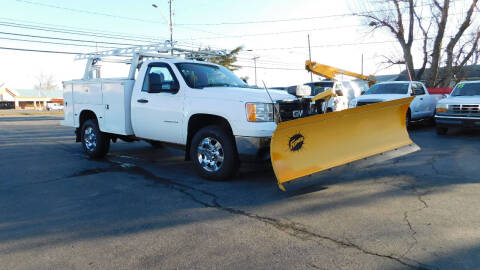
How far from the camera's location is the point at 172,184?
5.52 metres

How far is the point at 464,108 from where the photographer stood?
9859 millimetres

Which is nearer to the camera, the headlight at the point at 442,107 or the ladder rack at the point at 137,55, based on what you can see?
the ladder rack at the point at 137,55

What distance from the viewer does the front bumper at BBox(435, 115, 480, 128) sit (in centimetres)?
955

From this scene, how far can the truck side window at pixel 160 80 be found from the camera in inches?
233

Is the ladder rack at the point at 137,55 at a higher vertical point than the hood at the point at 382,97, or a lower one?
higher

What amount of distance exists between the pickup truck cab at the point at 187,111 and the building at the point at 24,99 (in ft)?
274

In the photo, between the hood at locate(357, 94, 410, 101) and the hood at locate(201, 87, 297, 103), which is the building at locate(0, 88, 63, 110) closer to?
the hood at locate(357, 94, 410, 101)

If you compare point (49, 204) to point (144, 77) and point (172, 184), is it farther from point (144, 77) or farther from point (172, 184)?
point (144, 77)

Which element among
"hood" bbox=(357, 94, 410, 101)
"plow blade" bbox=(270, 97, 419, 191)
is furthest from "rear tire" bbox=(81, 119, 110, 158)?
"hood" bbox=(357, 94, 410, 101)

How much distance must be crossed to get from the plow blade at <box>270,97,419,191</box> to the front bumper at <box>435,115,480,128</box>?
508 centimetres

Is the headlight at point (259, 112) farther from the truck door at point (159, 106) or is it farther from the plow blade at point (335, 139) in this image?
the truck door at point (159, 106)

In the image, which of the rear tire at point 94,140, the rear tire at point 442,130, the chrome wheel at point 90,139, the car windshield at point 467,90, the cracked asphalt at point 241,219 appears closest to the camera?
the cracked asphalt at point 241,219

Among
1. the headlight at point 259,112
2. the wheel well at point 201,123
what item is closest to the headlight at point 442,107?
the headlight at point 259,112

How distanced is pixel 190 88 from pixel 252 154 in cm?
167
